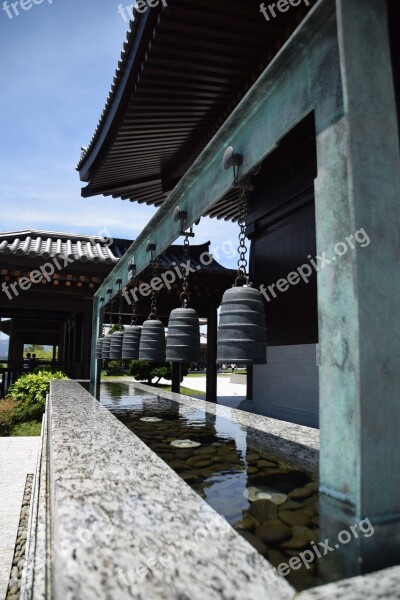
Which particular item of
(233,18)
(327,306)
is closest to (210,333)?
(233,18)

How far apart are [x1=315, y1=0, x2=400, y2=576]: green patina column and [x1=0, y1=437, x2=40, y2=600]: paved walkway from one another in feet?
9.28

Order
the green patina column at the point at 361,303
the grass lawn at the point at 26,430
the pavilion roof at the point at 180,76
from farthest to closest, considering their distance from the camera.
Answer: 1. the grass lawn at the point at 26,430
2. the pavilion roof at the point at 180,76
3. the green patina column at the point at 361,303

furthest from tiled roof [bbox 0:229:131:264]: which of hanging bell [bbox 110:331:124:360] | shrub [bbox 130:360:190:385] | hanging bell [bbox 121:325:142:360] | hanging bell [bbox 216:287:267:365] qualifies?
shrub [bbox 130:360:190:385]

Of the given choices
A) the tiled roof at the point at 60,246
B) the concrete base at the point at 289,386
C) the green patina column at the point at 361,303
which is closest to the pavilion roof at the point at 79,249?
the tiled roof at the point at 60,246

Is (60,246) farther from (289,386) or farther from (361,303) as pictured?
(361,303)

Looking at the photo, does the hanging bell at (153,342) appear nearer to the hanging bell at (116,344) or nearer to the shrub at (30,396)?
the hanging bell at (116,344)

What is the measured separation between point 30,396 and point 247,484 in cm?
749

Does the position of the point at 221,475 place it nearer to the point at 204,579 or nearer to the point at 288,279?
the point at 204,579

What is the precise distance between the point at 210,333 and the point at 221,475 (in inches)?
360

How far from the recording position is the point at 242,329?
2143 millimetres

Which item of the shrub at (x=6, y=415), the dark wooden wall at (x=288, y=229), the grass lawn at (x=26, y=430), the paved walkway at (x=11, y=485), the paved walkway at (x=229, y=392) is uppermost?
the dark wooden wall at (x=288, y=229)

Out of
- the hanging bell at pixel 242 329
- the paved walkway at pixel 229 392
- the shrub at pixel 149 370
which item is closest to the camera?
the hanging bell at pixel 242 329

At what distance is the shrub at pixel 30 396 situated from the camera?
8.42 meters

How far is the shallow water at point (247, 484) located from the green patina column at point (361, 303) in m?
0.21
